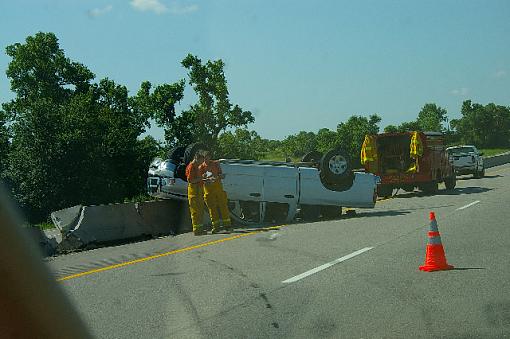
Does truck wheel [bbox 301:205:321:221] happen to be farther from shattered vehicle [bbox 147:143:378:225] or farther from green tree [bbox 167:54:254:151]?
green tree [bbox 167:54:254:151]

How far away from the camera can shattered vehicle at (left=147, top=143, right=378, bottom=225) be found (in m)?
16.7

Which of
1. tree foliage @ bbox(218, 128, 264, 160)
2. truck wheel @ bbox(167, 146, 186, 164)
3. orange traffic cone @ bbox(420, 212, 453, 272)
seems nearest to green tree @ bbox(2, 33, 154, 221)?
tree foliage @ bbox(218, 128, 264, 160)

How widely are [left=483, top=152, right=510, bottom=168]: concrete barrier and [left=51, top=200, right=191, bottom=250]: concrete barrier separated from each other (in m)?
38.4

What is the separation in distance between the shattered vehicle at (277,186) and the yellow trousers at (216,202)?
830 mm

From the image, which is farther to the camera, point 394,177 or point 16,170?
point 16,170

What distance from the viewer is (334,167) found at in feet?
58.0

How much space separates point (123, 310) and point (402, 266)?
13.3 feet

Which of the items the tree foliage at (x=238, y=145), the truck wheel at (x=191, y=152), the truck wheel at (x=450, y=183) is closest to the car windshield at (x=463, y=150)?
the truck wheel at (x=450, y=183)

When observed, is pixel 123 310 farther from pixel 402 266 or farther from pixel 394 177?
pixel 394 177

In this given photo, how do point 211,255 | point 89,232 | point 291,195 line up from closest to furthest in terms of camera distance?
point 211,255 < point 89,232 < point 291,195

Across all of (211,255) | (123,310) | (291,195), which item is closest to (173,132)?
(291,195)

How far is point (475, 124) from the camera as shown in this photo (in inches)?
5054

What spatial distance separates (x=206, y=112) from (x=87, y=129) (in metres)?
13.2

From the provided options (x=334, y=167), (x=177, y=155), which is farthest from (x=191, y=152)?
(x=334, y=167)
